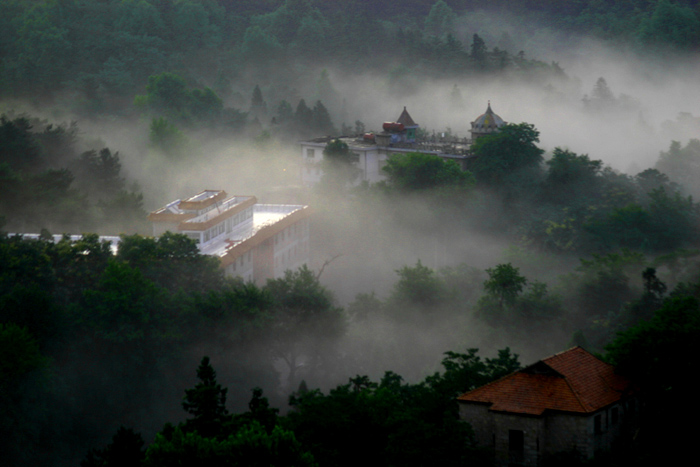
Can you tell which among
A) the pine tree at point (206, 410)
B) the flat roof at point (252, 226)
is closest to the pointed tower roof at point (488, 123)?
the flat roof at point (252, 226)

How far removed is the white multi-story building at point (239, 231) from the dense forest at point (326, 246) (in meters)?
3.09

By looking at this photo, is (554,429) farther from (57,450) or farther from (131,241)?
(131,241)

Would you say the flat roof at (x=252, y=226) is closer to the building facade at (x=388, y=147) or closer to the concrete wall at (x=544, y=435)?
the building facade at (x=388, y=147)

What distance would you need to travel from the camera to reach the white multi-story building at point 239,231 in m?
54.9

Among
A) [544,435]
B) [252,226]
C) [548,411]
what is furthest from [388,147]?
[544,435]

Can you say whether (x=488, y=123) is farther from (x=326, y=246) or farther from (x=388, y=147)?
(x=326, y=246)

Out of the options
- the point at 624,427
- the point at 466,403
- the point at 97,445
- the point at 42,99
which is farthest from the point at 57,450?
the point at 42,99

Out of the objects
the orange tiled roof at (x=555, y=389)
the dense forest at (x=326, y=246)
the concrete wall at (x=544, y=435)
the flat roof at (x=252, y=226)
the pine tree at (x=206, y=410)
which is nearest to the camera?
the concrete wall at (x=544, y=435)

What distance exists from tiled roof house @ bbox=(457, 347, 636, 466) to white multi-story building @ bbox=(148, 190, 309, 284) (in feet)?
87.1

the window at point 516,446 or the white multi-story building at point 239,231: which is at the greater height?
the white multi-story building at point 239,231

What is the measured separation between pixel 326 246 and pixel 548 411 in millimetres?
41234

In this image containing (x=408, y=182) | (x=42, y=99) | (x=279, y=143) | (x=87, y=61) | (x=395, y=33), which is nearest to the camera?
Answer: (x=408, y=182)

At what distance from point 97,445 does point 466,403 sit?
1929 centimetres

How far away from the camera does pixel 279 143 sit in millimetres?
84625
